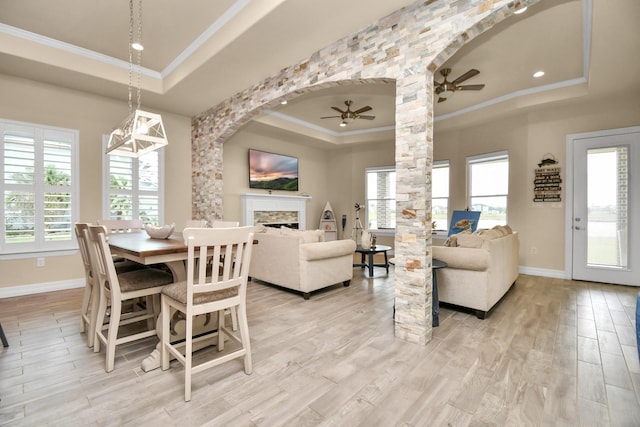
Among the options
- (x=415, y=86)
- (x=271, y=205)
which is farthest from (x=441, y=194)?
(x=415, y=86)

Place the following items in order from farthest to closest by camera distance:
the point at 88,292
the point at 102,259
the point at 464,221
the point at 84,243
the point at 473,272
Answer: the point at 464,221 < the point at 473,272 < the point at 88,292 < the point at 84,243 < the point at 102,259

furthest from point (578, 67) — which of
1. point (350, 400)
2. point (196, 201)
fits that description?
point (196, 201)

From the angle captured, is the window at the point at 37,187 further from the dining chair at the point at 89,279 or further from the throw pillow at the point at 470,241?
the throw pillow at the point at 470,241

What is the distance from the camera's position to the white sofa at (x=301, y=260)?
12.3 feet

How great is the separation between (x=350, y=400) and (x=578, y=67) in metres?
5.21

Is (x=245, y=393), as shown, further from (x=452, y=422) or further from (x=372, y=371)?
(x=452, y=422)

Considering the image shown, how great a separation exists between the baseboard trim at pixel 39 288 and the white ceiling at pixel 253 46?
111 inches

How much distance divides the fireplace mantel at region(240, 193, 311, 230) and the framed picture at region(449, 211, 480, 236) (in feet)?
11.7

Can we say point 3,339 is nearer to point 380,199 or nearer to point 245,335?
point 245,335

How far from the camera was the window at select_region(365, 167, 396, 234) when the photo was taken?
7.76 m

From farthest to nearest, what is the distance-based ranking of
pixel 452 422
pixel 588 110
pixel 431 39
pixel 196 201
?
pixel 196 201 → pixel 588 110 → pixel 431 39 → pixel 452 422

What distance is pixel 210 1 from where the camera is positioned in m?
2.98

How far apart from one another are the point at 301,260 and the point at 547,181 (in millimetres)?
4433

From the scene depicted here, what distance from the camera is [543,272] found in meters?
5.03
